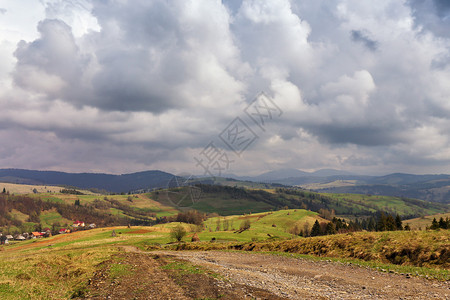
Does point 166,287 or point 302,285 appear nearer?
point 166,287

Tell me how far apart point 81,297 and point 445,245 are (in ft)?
104

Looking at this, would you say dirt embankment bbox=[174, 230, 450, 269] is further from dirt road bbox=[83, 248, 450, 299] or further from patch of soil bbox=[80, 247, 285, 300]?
patch of soil bbox=[80, 247, 285, 300]

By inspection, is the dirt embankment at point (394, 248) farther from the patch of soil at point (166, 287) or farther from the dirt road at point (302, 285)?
the patch of soil at point (166, 287)

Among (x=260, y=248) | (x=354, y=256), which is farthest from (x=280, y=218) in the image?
(x=354, y=256)

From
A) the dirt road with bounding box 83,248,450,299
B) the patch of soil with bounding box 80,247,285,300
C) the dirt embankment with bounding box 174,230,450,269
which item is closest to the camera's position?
the dirt road with bounding box 83,248,450,299

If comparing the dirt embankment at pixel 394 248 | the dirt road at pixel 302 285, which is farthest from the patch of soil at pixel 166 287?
the dirt embankment at pixel 394 248

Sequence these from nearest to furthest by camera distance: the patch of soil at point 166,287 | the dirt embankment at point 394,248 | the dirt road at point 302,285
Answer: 1. the dirt road at point 302,285
2. the patch of soil at point 166,287
3. the dirt embankment at point 394,248

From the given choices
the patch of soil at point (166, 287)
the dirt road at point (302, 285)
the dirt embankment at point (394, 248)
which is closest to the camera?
the dirt road at point (302, 285)

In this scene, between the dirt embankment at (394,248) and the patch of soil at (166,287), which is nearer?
the patch of soil at (166,287)

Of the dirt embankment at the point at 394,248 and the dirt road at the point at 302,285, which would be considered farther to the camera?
the dirt embankment at the point at 394,248

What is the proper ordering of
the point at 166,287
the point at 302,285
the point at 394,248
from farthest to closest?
the point at 394,248 < the point at 302,285 < the point at 166,287

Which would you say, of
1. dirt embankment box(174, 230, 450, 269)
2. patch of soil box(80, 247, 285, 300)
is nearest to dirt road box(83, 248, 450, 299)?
patch of soil box(80, 247, 285, 300)

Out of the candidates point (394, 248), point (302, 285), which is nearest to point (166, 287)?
point (302, 285)

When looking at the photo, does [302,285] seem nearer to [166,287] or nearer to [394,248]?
[166,287]
